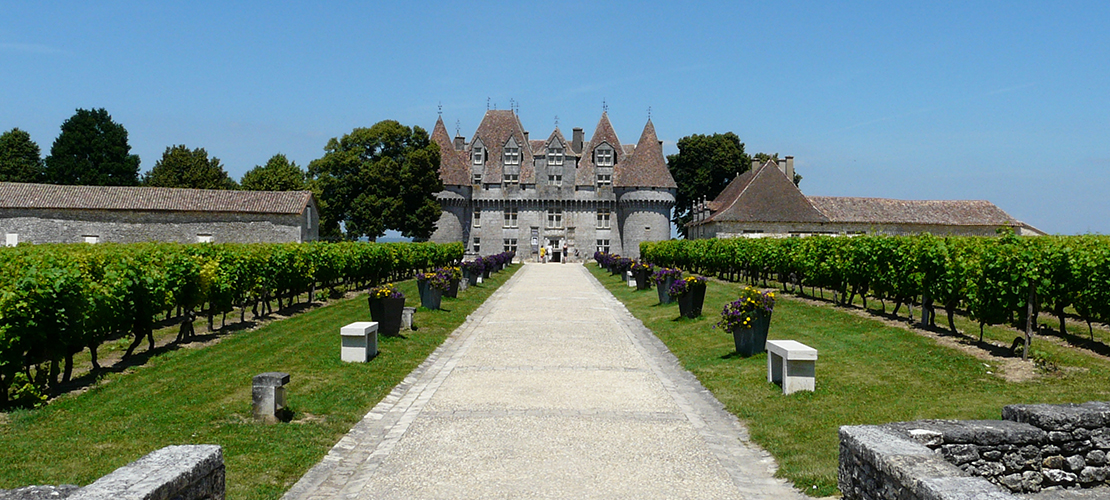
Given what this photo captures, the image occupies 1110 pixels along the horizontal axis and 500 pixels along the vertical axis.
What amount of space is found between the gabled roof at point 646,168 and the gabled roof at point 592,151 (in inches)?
67.5

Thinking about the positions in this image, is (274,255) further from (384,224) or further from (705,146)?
(705,146)

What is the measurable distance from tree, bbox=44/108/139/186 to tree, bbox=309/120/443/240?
83.7 ft

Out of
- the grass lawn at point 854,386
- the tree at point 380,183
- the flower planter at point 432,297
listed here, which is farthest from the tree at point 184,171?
the grass lawn at point 854,386

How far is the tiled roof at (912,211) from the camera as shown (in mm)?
62250

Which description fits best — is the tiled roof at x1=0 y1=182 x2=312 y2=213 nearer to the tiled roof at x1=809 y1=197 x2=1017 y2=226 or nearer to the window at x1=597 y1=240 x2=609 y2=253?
the window at x1=597 y1=240 x2=609 y2=253

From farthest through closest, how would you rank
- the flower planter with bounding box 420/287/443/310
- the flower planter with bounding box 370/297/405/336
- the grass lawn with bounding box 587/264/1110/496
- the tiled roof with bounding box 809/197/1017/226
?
the tiled roof with bounding box 809/197/1017/226
the flower planter with bounding box 420/287/443/310
the flower planter with bounding box 370/297/405/336
the grass lawn with bounding box 587/264/1110/496

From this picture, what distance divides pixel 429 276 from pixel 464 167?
53488 mm

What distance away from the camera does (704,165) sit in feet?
263

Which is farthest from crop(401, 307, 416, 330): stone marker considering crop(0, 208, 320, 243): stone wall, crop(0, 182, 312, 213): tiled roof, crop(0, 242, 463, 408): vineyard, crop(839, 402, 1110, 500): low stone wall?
crop(0, 182, 312, 213): tiled roof

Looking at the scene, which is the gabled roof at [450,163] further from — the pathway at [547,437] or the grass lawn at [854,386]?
the pathway at [547,437]

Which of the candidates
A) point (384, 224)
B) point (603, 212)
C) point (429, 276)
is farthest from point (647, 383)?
point (603, 212)

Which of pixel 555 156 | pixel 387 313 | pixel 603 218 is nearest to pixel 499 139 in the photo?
pixel 555 156

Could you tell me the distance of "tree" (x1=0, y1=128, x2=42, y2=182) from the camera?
235ft

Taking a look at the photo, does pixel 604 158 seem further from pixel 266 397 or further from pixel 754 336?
pixel 266 397
